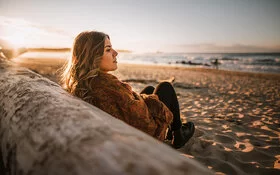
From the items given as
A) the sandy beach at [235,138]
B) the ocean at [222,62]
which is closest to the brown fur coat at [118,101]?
the sandy beach at [235,138]

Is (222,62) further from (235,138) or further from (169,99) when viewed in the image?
(169,99)

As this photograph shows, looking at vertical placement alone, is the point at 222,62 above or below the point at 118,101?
above

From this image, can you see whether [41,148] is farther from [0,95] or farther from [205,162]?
[205,162]

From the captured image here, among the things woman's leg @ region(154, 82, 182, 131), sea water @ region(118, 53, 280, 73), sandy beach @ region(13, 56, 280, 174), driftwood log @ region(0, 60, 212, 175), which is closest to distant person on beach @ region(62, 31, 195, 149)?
woman's leg @ region(154, 82, 182, 131)

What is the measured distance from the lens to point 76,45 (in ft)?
6.86

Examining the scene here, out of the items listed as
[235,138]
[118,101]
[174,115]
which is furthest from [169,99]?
[235,138]

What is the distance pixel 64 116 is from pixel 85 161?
359mm

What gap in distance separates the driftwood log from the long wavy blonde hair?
760 mm

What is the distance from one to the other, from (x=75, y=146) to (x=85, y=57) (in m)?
1.41

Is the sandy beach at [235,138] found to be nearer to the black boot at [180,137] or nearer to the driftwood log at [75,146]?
the black boot at [180,137]

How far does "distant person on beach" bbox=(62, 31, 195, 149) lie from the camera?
175 centimetres

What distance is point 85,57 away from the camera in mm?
1998

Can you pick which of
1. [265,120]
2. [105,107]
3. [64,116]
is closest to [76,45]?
[105,107]

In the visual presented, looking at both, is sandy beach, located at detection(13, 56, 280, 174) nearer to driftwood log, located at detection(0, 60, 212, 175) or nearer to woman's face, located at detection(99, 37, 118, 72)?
woman's face, located at detection(99, 37, 118, 72)
